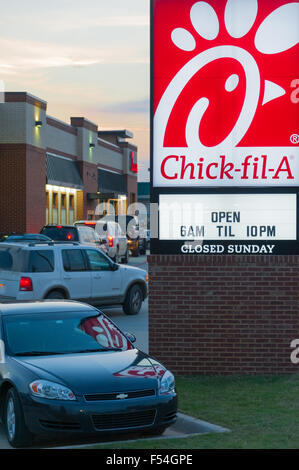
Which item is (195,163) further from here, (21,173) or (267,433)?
(21,173)

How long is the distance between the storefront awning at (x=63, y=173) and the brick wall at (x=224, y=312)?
38128 millimetres

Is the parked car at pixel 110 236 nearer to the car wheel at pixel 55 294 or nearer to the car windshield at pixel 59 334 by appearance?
the car wheel at pixel 55 294

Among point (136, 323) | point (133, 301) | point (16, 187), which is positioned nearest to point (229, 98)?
point (136, 323)

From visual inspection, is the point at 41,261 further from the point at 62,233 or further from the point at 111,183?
the point at 111,183

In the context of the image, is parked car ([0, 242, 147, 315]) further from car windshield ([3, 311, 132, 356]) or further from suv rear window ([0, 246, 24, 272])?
car windshield ([3, 311, 132, 356])

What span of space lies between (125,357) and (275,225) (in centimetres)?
387

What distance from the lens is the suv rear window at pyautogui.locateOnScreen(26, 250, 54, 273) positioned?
654 inches

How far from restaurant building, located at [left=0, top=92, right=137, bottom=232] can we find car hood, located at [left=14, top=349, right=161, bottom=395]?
122ft

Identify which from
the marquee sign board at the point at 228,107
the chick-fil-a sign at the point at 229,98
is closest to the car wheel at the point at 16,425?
the marquee sign board at the point at 228,107

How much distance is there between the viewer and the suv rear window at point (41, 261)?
54.5 feet

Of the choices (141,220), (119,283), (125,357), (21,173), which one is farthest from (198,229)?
(141,220)

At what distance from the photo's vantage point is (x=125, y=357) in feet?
29.2

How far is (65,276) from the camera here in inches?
Answer: 683

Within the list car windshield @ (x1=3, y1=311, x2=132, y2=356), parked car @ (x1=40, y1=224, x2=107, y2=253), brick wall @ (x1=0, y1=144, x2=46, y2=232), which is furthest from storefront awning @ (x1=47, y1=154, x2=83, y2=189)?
car windshield @ (x1=3, y1=311, x2=132, y2=356)
